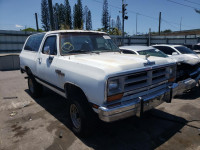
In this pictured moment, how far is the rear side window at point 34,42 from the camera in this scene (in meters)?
4.90

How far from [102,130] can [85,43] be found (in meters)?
2.04

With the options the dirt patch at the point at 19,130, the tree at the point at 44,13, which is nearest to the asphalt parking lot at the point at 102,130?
the dirt patch at the point at 19,130

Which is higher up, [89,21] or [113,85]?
[89,21]

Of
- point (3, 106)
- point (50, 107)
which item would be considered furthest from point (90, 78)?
point (3, 106)

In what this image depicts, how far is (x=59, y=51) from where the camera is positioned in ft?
11.9

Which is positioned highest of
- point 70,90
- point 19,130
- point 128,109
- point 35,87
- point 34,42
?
point 34,42

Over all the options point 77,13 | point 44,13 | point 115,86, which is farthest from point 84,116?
point 44,13

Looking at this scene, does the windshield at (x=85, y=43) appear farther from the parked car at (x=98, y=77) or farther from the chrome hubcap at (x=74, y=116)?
the chrome hubcap at (x=74, y=116)

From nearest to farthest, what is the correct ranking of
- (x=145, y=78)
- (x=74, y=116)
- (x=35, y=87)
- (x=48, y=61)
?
(x=145, y=78)
(x=74, y=116)
(x=48, y=61)
(x=35, y=87)

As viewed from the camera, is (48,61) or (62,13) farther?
(62,13)

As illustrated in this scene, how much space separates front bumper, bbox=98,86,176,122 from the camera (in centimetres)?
247

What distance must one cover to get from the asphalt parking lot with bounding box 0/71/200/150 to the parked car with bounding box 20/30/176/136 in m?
0.40

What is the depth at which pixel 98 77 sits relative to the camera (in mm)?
2502

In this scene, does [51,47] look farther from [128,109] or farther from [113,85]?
[128,109]
